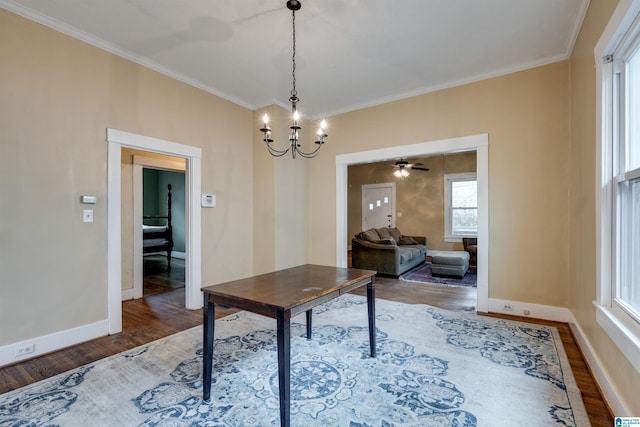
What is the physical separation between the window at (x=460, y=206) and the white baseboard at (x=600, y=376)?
17.6 feet

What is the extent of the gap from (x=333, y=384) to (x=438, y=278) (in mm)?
4080

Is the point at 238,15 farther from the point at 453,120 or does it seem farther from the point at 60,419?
the point at 60,419

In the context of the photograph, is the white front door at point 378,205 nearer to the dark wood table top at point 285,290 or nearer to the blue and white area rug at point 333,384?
the blue and white area rug at point 333,384

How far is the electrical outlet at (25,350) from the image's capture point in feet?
7.93

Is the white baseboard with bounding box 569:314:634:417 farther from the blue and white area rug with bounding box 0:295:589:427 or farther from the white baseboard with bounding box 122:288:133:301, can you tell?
the white baseboard with bounding box 122:288:133:301

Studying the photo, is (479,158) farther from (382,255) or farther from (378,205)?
(378,205)

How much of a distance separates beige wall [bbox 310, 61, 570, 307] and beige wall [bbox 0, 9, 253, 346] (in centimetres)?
359

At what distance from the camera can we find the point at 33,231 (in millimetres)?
2508

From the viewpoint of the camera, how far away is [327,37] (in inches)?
111

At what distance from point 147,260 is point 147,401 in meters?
6.61

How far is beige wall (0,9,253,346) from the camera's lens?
7.88ft

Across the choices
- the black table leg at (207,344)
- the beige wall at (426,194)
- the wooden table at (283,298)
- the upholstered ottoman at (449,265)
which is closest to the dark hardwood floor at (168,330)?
the upholstered ottoman at (449,265)

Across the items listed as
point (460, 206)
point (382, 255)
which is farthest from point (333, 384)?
point (460, 206)

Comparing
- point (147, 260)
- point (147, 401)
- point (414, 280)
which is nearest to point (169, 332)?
point (147, 401)
